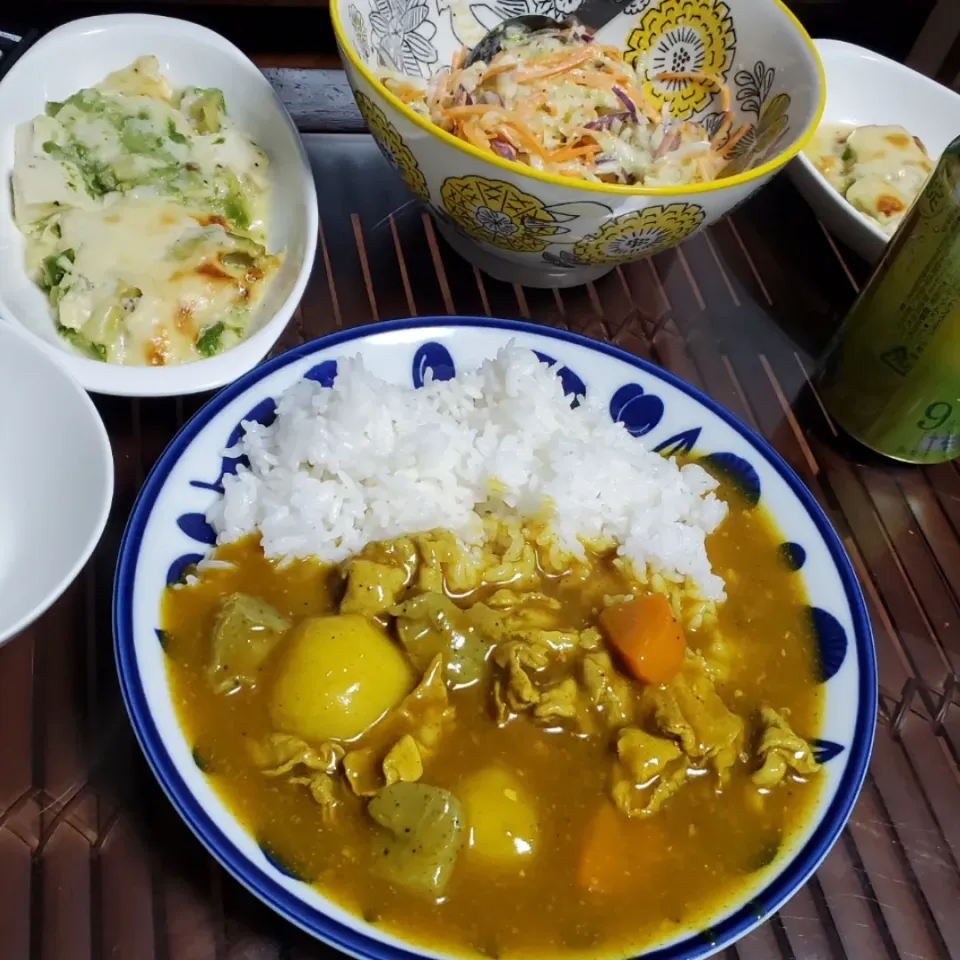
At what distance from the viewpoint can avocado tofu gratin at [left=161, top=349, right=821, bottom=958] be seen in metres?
1.42

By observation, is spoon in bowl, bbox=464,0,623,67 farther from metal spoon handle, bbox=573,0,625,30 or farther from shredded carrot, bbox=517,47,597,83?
shredded carrot, bbox=517,47,597,83

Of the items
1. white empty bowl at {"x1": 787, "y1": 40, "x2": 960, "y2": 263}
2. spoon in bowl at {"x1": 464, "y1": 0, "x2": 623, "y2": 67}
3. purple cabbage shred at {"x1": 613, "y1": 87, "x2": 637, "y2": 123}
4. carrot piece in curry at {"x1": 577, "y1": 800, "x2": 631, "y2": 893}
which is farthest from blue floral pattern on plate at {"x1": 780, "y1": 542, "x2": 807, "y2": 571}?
white empty bowl at {"x1": 787, "y1": 40, "x2": 960, "y2": 263}

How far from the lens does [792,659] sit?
1.74m

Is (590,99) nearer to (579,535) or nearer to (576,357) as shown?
(576,357)

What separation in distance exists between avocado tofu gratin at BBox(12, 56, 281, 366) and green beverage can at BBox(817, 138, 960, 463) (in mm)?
1332

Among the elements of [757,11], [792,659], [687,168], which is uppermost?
[757,11]

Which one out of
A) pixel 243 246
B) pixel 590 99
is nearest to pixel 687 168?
pixel 590 99

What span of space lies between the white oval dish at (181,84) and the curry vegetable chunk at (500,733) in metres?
0.39

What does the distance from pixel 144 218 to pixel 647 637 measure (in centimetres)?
139

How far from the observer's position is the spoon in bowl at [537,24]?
2.30 m

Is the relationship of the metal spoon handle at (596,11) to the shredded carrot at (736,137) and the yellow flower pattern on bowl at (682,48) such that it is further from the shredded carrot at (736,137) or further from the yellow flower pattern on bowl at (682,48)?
the shredded carrot at (736,137)

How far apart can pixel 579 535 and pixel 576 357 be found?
1.41 ft

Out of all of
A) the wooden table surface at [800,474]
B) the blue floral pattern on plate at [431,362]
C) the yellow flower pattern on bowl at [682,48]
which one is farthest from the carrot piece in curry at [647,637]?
the yellow flower pattern on bowl at [682,48]

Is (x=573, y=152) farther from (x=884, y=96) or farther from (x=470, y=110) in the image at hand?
(x=884, y=96)
